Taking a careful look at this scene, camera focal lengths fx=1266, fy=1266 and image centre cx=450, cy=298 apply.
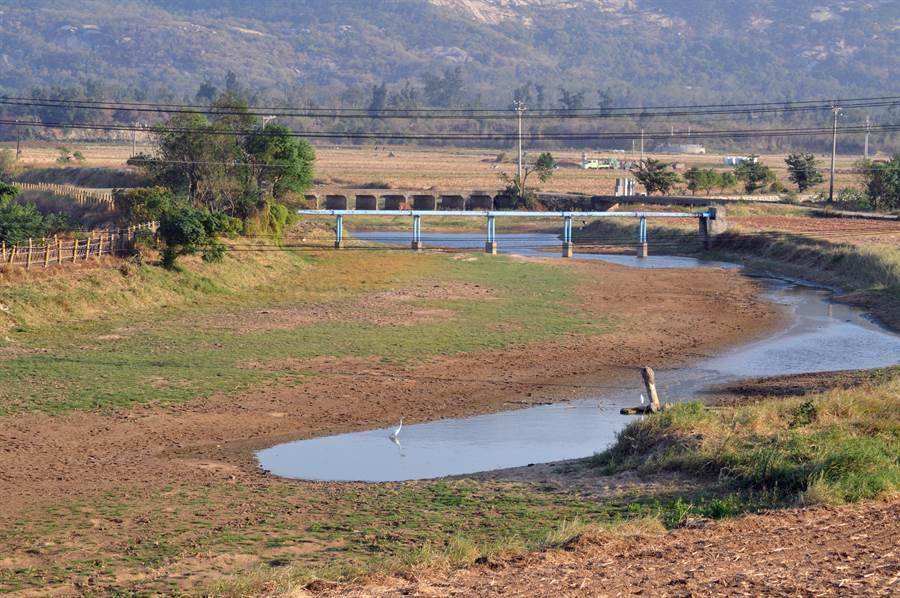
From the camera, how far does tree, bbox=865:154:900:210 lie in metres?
86.6

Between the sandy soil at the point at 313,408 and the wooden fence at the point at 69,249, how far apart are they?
36.8 ft

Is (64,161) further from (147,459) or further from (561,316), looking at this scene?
(147,459)

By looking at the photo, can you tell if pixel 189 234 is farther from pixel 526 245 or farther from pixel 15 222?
pixel 526 245

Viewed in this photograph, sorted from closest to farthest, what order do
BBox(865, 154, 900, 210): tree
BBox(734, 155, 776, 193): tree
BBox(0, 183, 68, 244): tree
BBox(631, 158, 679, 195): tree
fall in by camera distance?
BBox(0, 183, 68, 244): tree
BBox(865, 154, 900, 210): tree
BBox(631, 158, 679, 195): tree
BBox(734, 155, 776, 193): tree

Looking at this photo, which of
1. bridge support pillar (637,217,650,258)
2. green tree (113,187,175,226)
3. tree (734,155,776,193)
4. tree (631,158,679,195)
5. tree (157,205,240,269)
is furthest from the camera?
tree (734,155,776,193)

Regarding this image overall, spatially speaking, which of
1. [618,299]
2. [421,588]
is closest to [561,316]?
[618,299]

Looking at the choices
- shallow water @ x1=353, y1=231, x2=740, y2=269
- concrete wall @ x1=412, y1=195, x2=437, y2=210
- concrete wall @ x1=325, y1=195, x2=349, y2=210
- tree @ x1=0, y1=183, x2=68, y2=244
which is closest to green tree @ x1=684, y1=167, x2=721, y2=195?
shallow water @ x1=353, y1=231, x2=740, y2=269

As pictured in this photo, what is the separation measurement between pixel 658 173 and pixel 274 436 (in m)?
82.8

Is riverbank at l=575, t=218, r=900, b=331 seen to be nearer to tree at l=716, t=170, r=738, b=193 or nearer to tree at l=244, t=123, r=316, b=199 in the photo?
tree at l=244, t=123, r=316, b=199

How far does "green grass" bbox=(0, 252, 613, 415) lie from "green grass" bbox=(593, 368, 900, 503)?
1126 cm

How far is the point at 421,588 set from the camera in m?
12.9

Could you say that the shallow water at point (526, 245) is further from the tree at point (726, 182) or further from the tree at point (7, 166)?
the tree at point (7, 166)

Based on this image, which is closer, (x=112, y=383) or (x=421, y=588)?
(x=421, y=588)

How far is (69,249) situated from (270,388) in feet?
51.0
